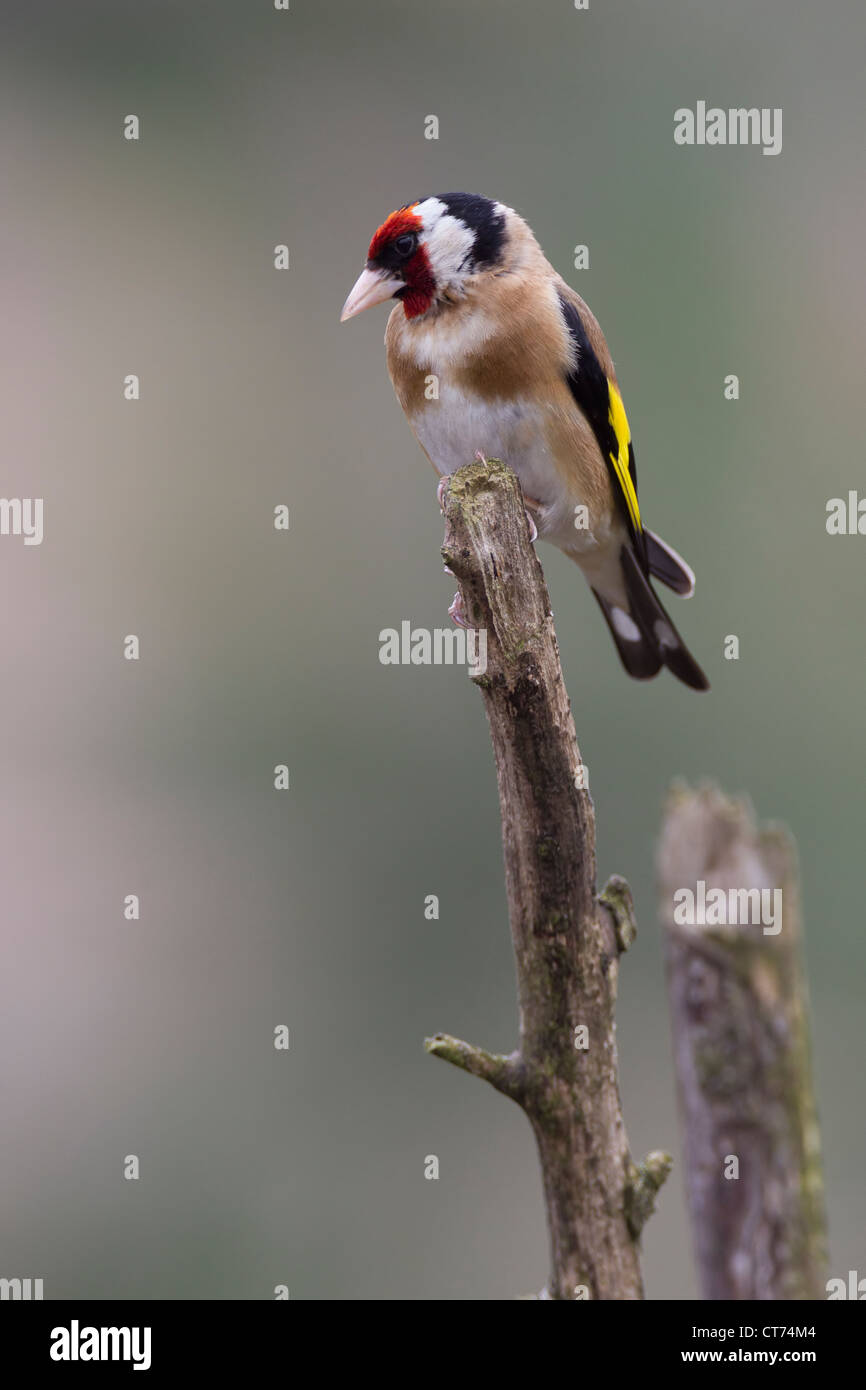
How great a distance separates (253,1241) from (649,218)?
7378 mm

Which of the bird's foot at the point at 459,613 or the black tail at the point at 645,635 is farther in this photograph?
the black tail at the point at 645,635

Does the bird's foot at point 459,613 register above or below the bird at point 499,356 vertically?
below

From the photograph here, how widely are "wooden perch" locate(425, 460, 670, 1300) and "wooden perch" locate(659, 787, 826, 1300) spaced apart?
5.7 inches

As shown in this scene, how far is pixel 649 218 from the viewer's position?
1052 cm

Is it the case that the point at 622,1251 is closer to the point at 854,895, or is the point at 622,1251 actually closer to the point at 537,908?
the point at 537,908

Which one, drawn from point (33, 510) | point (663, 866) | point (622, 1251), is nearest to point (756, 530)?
point (33, 510)

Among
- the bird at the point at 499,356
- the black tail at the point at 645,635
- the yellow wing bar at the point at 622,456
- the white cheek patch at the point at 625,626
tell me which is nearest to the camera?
the bird at the point at 499,356

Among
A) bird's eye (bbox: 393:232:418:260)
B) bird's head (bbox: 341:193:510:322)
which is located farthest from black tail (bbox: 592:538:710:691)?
bird's eye (bbox: 393:232:418:260)

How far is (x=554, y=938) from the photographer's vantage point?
129 inches

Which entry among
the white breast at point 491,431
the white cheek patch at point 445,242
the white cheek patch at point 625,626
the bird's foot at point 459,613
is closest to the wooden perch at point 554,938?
the bird's foot at point 459,613

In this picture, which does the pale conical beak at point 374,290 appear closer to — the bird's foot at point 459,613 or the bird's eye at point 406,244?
the bird's eye at point 406,244

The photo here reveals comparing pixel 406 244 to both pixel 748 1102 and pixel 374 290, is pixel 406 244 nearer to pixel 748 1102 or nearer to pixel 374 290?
pixel 374 290

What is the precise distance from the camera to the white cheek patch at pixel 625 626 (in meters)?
5.15

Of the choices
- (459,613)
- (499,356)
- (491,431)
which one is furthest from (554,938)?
(499,356)
